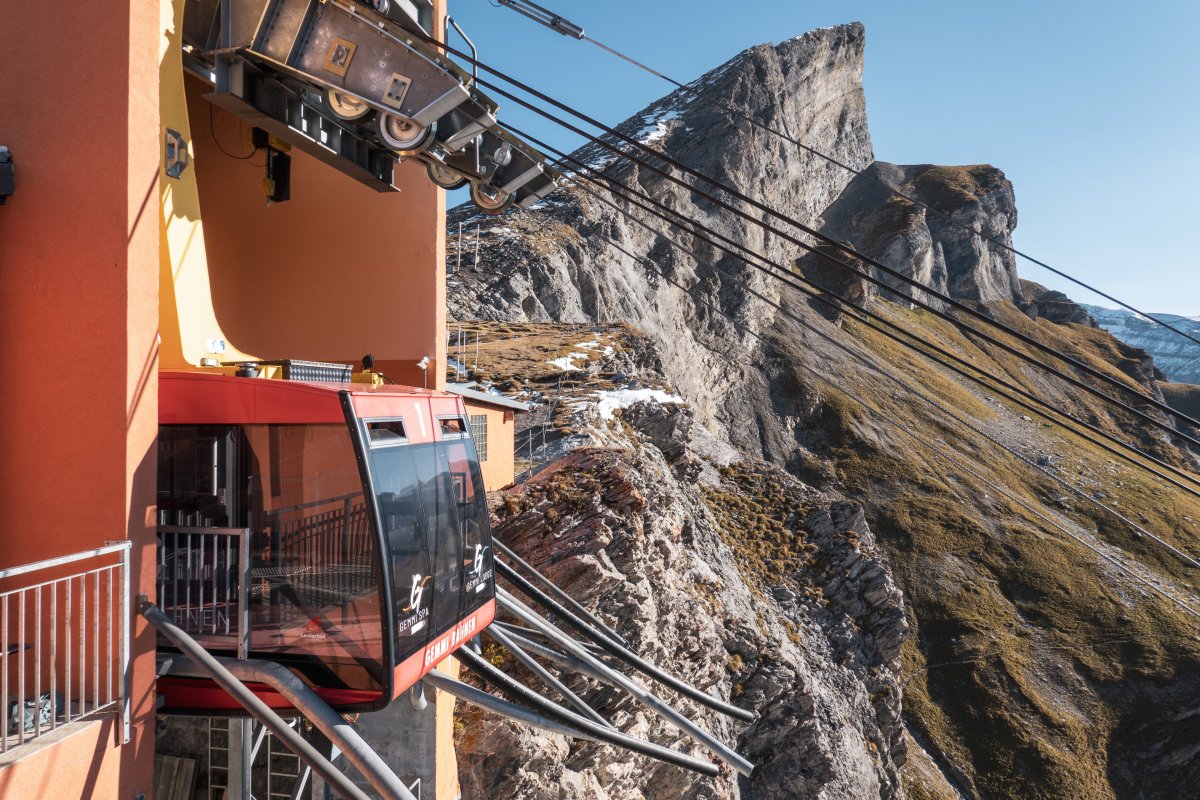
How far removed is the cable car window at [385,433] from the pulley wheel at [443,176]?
4.03 m

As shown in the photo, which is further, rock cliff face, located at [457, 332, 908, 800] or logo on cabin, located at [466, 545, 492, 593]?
rock cliff face, located at [457, 332, 908, 800]

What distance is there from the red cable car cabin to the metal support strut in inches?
5.8

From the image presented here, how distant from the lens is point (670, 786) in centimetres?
1248

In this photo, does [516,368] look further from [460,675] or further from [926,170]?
[926,170]

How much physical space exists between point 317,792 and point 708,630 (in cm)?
875

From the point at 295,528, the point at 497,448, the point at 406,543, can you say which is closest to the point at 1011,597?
the point at 497,448

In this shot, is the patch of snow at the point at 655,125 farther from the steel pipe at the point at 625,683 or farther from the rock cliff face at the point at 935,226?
the steel pipe at the point at 625,683

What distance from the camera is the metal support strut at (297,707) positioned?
4.44 metres

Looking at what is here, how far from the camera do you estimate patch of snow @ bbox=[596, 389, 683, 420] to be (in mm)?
18828

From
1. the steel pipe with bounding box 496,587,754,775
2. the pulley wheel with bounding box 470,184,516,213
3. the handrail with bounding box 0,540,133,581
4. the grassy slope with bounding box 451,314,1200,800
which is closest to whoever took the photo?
the handrail with bounding box 0,540,133,581

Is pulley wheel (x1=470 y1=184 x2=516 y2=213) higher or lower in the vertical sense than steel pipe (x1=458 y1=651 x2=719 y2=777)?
higher

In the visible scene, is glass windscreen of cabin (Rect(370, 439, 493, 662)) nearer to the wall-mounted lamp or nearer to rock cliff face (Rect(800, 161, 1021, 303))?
the wall-mounted lamp

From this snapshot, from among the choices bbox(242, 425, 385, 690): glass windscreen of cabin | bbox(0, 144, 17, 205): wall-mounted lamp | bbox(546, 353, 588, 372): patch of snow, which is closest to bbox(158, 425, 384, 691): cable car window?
bbox(242, 425, 385, 690): glass windscreen of cabin

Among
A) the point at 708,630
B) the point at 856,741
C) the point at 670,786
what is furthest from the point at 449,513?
the point at 856,741
